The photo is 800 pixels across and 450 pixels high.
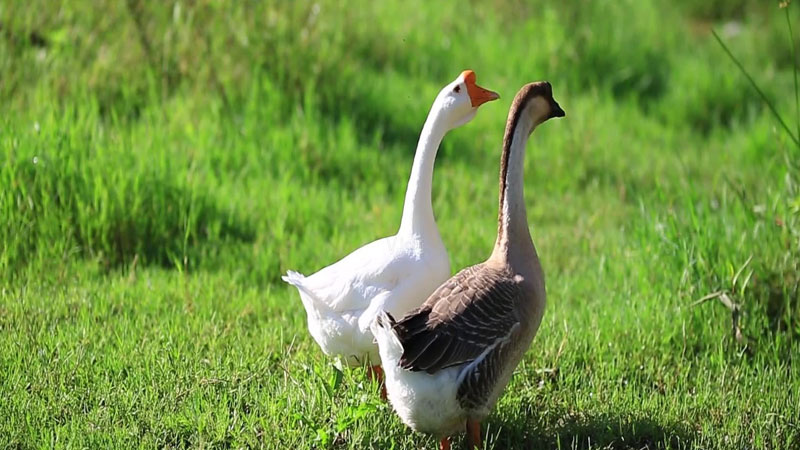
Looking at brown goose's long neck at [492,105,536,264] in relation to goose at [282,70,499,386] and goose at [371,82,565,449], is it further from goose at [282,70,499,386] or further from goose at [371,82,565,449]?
goose at [282,70,499,386]

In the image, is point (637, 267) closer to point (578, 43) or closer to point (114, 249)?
point (114, 249)

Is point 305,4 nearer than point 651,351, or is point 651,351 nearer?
point 651,351

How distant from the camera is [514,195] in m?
4.02

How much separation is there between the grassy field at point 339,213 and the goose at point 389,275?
20 cm

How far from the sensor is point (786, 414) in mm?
4422

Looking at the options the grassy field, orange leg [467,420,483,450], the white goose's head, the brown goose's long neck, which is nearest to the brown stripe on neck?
the brown goose's long neck

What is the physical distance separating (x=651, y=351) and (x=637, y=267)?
784 mm

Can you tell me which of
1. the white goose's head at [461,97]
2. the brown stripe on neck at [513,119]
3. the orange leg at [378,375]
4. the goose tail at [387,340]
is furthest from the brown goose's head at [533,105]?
the orange leg at [378,375]

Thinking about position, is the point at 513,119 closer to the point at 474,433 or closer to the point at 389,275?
the point at 389,275

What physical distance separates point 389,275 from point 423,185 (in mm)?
421

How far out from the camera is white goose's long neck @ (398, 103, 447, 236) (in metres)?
4.35

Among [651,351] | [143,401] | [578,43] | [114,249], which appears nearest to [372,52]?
[578,43]

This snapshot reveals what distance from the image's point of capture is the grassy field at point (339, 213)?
4.26 meters

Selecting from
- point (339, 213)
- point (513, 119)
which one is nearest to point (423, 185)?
point (513, 119)
